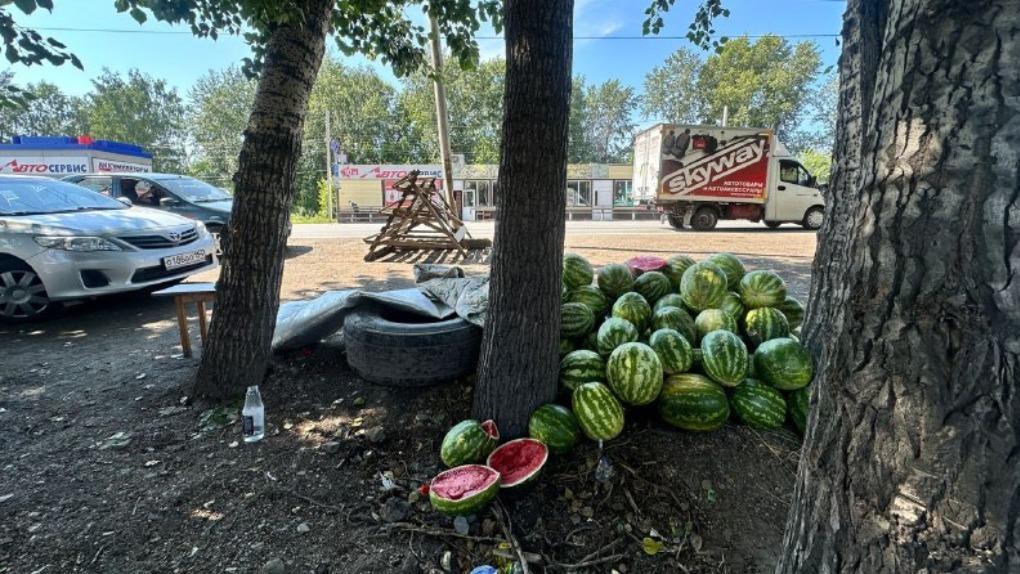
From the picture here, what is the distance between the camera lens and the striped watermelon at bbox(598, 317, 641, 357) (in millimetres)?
3041

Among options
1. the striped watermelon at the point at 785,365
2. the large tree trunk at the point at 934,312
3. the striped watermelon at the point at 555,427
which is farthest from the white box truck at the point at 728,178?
the large tree trunk at the point at 934,312

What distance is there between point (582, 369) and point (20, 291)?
6576mm

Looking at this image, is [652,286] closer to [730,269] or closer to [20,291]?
[730,269]

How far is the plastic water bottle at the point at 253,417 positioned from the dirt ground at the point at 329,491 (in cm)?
8

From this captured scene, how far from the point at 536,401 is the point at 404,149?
4946 cm

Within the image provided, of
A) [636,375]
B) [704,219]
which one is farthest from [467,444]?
[704,219]

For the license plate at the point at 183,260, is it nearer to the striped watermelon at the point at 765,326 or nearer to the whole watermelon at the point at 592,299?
the whole watermelon at the point at 592,299

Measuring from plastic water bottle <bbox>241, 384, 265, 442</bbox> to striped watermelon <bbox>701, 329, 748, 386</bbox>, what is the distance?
Answer: 106 inches

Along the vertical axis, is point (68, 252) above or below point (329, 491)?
above

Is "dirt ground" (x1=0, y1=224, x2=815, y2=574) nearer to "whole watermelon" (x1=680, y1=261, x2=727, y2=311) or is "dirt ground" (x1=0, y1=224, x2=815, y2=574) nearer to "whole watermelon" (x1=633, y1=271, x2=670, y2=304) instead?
"whole watermelon" (x1=680, y1=261, x2=727, y2=311)

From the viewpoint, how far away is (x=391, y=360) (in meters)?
3.15

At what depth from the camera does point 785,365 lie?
282 centimetres

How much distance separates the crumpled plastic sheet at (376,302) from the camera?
11.6 feet

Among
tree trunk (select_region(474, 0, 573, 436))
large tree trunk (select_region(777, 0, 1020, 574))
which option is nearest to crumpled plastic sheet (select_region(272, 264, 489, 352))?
tree trunk (select_region(474, 0, 573, 436))
